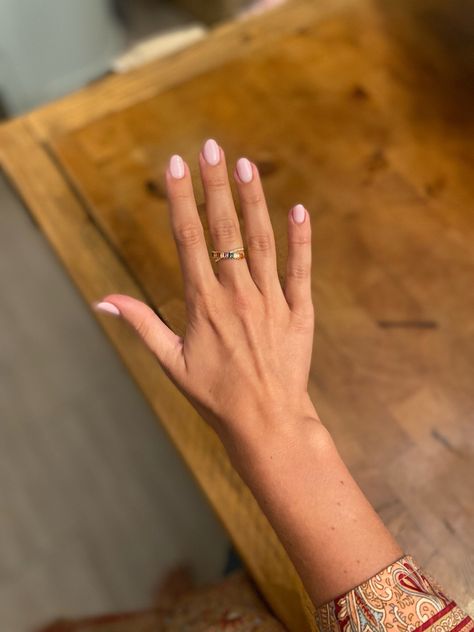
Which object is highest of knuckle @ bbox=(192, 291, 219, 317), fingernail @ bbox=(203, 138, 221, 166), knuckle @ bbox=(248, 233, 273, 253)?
fingernail @ bbox=(203, 138, 221, 166)

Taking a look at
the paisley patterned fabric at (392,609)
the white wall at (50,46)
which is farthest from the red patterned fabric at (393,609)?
the white wall at (50,46)

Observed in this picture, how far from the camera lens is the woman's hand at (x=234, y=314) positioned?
524 millimetres

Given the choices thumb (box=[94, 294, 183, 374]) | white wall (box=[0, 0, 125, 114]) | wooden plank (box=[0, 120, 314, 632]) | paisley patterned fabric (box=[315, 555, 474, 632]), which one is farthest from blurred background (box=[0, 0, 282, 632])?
paisley patterned fabric (box=[315, 555, 474, 632])

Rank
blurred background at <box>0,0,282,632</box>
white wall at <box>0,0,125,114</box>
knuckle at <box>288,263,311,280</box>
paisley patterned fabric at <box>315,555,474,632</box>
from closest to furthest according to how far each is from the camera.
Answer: paisley patterned fabric at <box>315,555,474,632</box> → knuckle at <box>288,263,311,280</box> → blurred background at <box>0,0,282,632</box> → white wall at <box>0,0,125,114</box>

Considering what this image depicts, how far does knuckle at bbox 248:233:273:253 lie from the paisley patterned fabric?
0.94ft

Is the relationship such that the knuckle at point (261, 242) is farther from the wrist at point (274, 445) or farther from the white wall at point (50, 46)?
the white wall at point (50, 46)

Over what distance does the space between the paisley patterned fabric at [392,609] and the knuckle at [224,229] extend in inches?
12.2

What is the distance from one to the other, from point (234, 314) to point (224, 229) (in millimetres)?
78

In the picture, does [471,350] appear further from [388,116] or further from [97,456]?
[97,456]

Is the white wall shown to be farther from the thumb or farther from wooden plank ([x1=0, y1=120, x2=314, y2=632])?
the thumb

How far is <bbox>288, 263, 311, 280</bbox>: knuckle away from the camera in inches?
21.5

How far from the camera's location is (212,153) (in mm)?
526

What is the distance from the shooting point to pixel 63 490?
1071 millimetres

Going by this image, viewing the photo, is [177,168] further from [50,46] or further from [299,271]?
[50,46]
